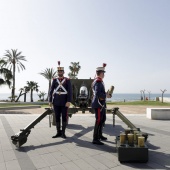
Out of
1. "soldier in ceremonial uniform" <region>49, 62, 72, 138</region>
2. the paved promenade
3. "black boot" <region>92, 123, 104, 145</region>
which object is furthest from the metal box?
"soldier in ceremonial uniform" <region>49, 62, 72, 138</region>

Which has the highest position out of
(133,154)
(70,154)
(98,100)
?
(98,100)

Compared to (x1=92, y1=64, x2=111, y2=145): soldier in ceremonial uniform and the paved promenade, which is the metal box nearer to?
the paved promenade

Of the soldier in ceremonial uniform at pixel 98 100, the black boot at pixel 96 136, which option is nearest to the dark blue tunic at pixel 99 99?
the soldier in ceremonial uniform at pixel 98 100

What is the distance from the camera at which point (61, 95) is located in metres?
6.10

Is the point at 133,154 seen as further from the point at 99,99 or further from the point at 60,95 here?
the point at 60,95

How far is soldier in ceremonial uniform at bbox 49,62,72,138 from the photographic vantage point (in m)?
6.08

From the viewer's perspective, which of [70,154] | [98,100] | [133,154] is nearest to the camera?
[133,154]

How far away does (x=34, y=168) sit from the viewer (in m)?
3.76

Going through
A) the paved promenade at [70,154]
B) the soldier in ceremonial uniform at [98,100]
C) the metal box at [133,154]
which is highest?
the soldier in ceremonial uniform at [98,100]

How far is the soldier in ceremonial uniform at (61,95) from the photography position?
6.08 meters

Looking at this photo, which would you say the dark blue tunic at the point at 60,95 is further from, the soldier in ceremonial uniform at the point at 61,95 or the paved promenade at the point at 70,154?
the paved promenade at the point at 70,154

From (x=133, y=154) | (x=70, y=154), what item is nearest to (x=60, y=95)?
(x=70, y=154)

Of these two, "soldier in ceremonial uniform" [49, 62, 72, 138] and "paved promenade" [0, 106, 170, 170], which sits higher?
"soldier in ceremonial uniform" [49, 62, 72, 138]

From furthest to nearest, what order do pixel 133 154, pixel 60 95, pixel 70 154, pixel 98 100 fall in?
pixel 60 95 < pixel 98 100 < pixel 70 154 < pixel 133 154
